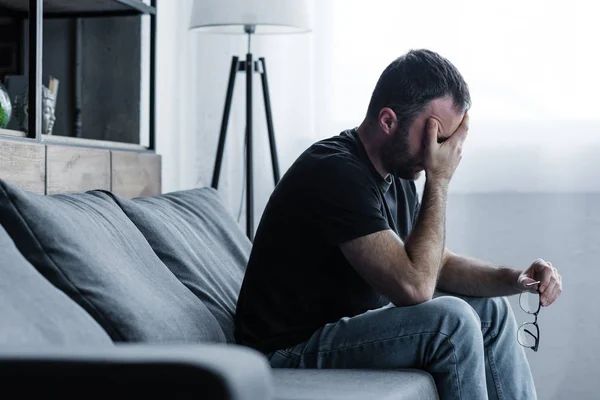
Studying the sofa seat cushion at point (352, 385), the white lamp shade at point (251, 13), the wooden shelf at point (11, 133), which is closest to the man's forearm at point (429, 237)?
the sofa seat cushion at point (352, 385)

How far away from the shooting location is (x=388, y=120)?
6.98 ft

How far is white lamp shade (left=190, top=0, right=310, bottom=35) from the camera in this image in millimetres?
2998

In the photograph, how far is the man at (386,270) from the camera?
70.6 inches

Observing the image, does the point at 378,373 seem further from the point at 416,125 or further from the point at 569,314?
the point at 569,314

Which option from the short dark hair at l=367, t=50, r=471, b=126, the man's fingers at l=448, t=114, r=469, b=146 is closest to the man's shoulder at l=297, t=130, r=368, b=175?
the short dark hair at l=367, t=50, r=471, b=126

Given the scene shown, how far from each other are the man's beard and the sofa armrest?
51.1 inches

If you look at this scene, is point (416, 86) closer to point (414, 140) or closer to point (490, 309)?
point (414, 140)

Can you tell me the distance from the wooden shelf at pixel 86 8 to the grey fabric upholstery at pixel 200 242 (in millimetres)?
754

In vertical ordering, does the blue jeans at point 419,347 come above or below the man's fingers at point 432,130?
below

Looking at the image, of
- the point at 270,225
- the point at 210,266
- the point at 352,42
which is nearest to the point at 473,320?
the point at 270,225

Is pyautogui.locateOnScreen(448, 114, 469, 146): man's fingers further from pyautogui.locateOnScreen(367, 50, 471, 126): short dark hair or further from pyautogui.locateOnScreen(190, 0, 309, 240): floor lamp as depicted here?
pyautogui.locateOnScreen(190, 0, 309, 240): floor lamp

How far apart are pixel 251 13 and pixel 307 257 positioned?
1.29 metres

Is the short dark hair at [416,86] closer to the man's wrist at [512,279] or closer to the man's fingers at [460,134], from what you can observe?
the man's fingers at [460,134]

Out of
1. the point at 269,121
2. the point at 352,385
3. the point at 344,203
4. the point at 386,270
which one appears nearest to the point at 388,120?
the point at 344,203
